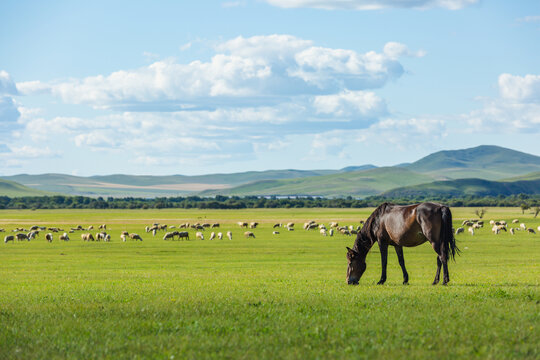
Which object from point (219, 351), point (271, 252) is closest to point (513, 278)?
point (219, 351)

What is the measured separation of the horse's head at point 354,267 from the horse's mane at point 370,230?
456mm

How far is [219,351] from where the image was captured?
461 inches

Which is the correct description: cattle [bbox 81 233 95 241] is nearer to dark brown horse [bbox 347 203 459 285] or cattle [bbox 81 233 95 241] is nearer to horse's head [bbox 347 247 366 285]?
dark brown horse [bbox 347 203 459 285]

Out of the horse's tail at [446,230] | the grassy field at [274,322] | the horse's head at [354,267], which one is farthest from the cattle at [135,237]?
the horse's tail at [446,230]

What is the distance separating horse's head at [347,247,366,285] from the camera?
23.1 m

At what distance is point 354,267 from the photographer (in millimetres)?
23281

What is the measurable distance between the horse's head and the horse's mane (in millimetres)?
456

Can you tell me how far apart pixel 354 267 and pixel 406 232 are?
2.16 m

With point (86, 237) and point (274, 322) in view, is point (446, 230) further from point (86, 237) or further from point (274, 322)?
point (86, 237)

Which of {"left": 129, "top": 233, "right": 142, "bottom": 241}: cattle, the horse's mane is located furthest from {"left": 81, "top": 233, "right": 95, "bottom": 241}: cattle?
the horse's mane

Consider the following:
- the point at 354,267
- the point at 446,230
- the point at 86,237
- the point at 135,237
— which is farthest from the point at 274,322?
the point at 86,237

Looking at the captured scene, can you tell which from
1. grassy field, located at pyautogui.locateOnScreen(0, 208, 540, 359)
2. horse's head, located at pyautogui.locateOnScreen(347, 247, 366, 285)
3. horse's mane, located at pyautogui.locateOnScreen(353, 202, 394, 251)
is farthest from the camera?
horse's mane, located at pyautogui.locateOnScreen(353, 202, 394, 251)

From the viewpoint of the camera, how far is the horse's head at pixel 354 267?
75.9ft

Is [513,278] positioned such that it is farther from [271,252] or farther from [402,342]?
[271,252]
